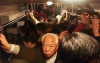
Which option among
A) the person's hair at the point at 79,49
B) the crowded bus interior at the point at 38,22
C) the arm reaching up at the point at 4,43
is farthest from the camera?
the crowded bus interior at the point at 38,22

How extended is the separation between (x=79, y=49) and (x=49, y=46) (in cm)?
29

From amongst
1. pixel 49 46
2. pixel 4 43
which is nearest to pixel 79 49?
pixel 49 46

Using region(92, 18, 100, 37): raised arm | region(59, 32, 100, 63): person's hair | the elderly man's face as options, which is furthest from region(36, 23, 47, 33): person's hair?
region(59, 32, 100, 63): person's hair

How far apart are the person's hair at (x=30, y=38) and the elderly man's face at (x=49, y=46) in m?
0.17

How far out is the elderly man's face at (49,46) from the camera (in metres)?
0.77

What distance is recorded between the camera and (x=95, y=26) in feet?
2.70

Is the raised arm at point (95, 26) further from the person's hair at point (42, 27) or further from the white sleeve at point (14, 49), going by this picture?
the white sleeve at point (14, 49)

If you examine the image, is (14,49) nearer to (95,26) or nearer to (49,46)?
(49,46)

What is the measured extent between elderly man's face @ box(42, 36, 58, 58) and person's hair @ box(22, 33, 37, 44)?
0.17 m

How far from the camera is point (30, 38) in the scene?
36.9 inches

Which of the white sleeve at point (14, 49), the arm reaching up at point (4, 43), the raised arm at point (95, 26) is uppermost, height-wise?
the raised arm at point (95, 26)

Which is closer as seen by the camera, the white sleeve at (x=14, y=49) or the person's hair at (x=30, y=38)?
the white sleeve at (x=14, y=49)

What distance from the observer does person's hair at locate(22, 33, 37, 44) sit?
0.93 meters

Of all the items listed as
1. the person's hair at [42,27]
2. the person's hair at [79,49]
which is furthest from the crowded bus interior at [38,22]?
the person's hair at [79,49]
